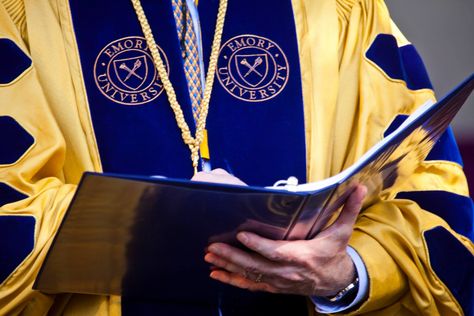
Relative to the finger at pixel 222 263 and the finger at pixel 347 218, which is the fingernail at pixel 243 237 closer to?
the finger at pixel 222 263

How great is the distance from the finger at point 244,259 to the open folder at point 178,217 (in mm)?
24

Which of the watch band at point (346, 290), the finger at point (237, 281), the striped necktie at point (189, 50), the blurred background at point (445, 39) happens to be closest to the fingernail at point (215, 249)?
the finger at point (237, 281)

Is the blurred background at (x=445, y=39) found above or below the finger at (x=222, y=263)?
below

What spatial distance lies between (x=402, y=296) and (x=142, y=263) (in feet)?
2.51

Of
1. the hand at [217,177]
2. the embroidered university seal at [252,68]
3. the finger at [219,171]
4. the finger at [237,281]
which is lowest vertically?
the finger at [237,281]

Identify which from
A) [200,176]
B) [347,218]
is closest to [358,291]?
[347,218]

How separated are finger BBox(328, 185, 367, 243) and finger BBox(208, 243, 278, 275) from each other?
0.19 m

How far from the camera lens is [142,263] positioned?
2717mm

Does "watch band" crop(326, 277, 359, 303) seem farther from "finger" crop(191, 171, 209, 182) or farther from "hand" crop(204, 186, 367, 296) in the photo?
"finger" crop(191, 171, 209, 182)

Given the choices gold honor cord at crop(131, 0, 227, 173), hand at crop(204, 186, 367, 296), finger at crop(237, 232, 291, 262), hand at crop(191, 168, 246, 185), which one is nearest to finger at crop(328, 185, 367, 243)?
hand at crop(204, 186, 367, 296)

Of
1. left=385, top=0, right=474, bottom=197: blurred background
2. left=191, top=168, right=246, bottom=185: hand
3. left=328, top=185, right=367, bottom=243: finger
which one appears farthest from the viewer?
left=385, top=0, right=474, bottom=197: blurred background

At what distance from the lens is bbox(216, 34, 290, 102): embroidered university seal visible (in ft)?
10.6

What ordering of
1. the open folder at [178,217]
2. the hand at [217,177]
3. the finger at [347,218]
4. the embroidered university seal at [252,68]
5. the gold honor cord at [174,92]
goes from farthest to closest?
the embroidered university seal at [252,68] → the gold honor cord at [174,92] → the hand at [217,177] → the finger at [347,218] → the open folder at [178,217]

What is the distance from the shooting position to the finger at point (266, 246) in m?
2.63
